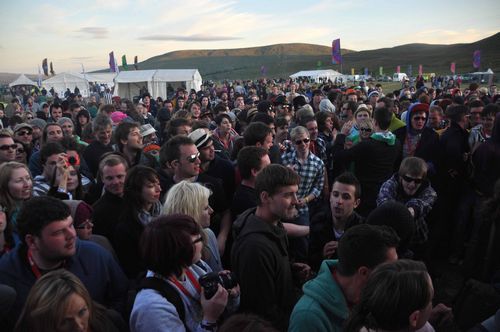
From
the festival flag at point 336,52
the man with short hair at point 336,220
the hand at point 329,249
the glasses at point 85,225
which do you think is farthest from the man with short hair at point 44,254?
the festival flag at point 336,52

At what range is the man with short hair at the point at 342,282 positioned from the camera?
2041 mm

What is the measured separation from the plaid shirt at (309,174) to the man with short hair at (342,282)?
258cm

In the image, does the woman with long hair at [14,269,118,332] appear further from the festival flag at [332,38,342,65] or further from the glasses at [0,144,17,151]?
the festival flag at [332,38,342,65]

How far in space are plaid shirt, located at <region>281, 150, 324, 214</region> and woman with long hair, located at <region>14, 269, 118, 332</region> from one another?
10.4ft

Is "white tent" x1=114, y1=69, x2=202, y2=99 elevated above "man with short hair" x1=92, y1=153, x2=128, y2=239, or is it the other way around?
"white tent" x1=114, y1=69, x2=202, y2=99

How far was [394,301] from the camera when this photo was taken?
174 centimetres

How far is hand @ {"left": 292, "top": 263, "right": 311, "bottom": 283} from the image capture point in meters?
3.12

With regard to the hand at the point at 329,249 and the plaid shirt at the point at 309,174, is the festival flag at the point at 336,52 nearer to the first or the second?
the plaid shirt at the point at 309,174

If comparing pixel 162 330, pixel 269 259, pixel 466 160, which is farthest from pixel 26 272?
pixel 466 160

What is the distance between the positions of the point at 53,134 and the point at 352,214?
4.67 meters

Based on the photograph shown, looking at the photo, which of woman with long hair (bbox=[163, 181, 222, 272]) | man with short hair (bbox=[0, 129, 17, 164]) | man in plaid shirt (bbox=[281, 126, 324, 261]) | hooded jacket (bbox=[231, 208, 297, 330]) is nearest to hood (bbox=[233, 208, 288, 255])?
hooded jacket (bbox=[231, 208, 297, 330])

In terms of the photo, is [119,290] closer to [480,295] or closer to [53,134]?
[480,295]

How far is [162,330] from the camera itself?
2.03m

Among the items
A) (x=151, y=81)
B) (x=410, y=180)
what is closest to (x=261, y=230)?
(x=410, y=180)
